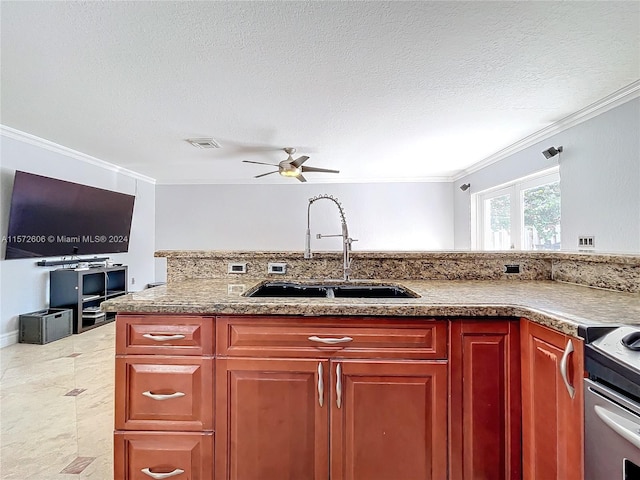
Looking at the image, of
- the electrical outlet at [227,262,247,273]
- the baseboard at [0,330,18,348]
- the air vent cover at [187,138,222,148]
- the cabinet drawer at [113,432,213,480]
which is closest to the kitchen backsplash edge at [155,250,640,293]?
the electrical outlet at [227,262,247,273]

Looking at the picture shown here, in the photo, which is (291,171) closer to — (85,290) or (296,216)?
(296,216)

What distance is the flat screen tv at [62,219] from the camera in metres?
3.63

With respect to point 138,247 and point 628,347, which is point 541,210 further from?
point 138,247

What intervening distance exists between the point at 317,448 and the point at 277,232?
5469 mm

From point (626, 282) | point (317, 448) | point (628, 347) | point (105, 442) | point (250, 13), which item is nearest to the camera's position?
point (628, 347)

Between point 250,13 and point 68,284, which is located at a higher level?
point 250,13

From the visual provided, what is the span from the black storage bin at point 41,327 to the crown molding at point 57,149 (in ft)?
6.52

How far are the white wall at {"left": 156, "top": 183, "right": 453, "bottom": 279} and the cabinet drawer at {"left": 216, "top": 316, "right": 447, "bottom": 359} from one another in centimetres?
500

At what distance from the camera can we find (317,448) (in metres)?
1.23

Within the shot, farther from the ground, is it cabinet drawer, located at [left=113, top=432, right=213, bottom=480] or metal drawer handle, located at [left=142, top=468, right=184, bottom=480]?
cabinet drawer, located at [left=113, top=432, right=213, bottom=480]

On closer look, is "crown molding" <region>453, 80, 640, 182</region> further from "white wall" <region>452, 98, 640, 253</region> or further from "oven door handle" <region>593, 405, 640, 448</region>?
"oven door handle" <region>593, 405, 640, 448</region>

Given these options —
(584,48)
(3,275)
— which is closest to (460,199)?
(584,48)

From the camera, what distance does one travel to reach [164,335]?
1.26m

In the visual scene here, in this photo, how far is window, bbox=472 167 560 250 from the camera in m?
3.78
